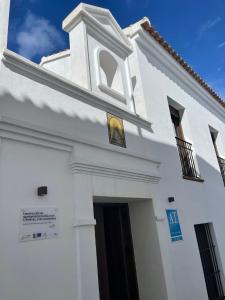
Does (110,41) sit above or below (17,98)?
above

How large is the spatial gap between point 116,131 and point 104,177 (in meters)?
0.93

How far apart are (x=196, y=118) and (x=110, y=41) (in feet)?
12.0

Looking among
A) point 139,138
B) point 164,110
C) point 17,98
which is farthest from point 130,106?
point 17,98

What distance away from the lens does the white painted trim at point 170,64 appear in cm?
588

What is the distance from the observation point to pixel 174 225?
4.34m

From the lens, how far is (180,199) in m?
4.82

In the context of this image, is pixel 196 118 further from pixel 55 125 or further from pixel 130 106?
pixel 55 125

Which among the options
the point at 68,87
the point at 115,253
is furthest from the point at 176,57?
the point at 115,253

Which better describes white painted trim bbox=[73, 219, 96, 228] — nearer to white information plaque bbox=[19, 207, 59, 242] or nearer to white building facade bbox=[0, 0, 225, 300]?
white building facade bbox=[0, 0, 225, 300]

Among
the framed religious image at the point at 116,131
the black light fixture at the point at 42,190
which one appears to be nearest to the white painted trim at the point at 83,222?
the black light fixture at the point at 42,190

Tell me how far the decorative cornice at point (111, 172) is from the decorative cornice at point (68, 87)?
40.4 inches

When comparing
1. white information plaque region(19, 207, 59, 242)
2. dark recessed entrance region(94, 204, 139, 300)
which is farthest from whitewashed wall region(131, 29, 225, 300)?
white information plaque region(19, 207, 59, 242)

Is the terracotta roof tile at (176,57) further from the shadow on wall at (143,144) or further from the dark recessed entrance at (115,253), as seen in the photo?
the dark recessed entrance at (115,253)

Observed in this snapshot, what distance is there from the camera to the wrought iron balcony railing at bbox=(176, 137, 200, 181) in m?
5.84
